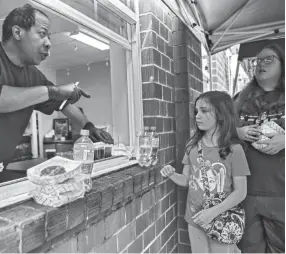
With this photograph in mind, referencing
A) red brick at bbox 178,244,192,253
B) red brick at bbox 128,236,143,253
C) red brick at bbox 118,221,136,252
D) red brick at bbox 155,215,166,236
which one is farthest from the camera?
red brick at bbox 178,244,192,253

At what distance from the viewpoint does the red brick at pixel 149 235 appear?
1.59 meters

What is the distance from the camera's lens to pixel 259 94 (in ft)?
5.57

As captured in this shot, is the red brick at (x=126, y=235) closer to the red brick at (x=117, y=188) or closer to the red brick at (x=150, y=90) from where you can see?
the red brick at (x=117, y=188)

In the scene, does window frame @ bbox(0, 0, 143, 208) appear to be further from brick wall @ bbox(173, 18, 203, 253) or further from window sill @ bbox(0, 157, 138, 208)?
brick wall @ bbox(173, 18, 203, 253)

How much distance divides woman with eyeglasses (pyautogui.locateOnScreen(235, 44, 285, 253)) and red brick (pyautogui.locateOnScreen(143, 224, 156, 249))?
610 mm

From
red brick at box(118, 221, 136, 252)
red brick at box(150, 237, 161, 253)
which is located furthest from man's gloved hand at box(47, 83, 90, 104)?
red brick at box(150, 237, 161, 253)

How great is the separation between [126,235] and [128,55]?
1.17 metres

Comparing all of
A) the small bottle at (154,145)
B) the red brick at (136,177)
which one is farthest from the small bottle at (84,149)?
the small bottle at (154,145)

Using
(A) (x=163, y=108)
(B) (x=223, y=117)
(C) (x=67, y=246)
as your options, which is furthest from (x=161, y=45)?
(C) (x=67, y=246)

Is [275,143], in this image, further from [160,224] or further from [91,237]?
[91,237]

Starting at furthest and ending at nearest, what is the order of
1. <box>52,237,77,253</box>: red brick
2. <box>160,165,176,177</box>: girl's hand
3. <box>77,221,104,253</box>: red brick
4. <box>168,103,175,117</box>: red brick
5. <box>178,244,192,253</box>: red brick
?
<box>178,244,192,253</box>: red brick, <box>168,103,175,117</box>: red brick, <box>160,165,176,177</box>: girl's hand, <box>77,221,104,253</box>: red brick, <box>52,237,77,253</box>: red brick

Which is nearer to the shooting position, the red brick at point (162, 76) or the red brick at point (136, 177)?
the red brick at point (136, 177)

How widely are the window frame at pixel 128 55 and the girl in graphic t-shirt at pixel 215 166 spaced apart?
387 millimetres

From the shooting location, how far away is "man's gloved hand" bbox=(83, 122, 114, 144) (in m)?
1.37
